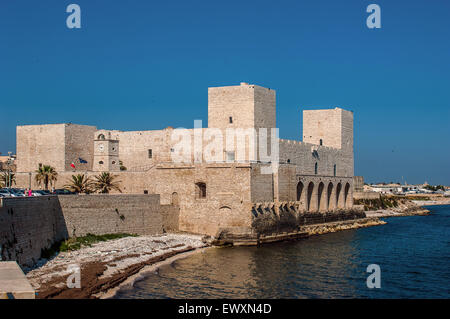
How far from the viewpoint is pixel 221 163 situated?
29.5 m

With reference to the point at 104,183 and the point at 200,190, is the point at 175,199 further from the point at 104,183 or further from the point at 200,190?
the point at 104,183

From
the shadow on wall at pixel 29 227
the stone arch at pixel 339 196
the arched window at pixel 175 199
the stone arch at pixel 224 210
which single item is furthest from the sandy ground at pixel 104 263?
the stone arch at pixel 339 196

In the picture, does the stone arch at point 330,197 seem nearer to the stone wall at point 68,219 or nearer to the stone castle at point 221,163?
the stone castle at point 221,163

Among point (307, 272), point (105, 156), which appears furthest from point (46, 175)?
point (307, 272)

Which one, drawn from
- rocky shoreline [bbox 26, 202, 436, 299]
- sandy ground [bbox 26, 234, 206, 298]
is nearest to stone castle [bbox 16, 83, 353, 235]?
rocky shoreline [bbox 26, 202, 436, 299]

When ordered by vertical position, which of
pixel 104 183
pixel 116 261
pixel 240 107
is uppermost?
pixel 240 107

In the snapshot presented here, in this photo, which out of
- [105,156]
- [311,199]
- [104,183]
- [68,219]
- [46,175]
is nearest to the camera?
[68,219]

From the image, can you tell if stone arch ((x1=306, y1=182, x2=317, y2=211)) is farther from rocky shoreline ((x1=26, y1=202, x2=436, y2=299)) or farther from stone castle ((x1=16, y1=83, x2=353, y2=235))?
rocky shoreline ((x1=26, y1=202, x2=436, y2=299))

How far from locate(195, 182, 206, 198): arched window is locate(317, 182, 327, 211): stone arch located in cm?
1175

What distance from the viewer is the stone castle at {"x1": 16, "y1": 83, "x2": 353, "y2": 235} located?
29281 millimetres

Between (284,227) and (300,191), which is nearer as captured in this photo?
(284,227)

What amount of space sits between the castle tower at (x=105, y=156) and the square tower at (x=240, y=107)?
261 inches

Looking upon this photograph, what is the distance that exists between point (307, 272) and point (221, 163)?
979cm
